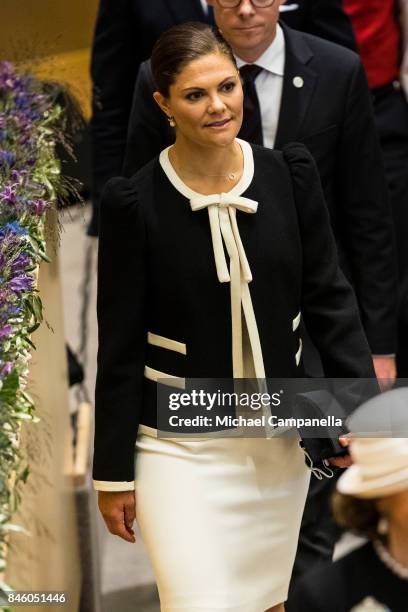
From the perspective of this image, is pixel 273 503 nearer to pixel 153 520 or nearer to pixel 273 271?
pixel 153 520

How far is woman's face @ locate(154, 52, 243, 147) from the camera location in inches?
114

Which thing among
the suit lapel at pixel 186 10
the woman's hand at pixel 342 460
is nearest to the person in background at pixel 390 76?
the suit lapel at pixel 186 10

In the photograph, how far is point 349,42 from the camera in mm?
4176

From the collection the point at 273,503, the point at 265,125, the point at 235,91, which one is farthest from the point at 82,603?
the point at 235,91

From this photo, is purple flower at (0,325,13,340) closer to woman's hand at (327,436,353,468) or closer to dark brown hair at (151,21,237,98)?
dark brown hair at (151,21,237,98)

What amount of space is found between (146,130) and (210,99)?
22.6 inches

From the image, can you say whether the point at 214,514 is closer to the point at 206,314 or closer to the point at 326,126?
the point at 206,314

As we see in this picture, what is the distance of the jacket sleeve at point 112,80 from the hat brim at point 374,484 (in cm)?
202

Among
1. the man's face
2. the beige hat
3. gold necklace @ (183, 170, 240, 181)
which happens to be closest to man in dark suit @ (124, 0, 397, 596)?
the man's face

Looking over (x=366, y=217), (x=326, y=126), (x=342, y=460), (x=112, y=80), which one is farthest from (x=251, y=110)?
(x=342, y=460)

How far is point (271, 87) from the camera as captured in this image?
3.54m

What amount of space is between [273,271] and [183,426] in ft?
1.23

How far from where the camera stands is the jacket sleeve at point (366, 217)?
11.7ft

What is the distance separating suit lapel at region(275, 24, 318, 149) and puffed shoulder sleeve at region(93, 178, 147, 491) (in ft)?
2.07
